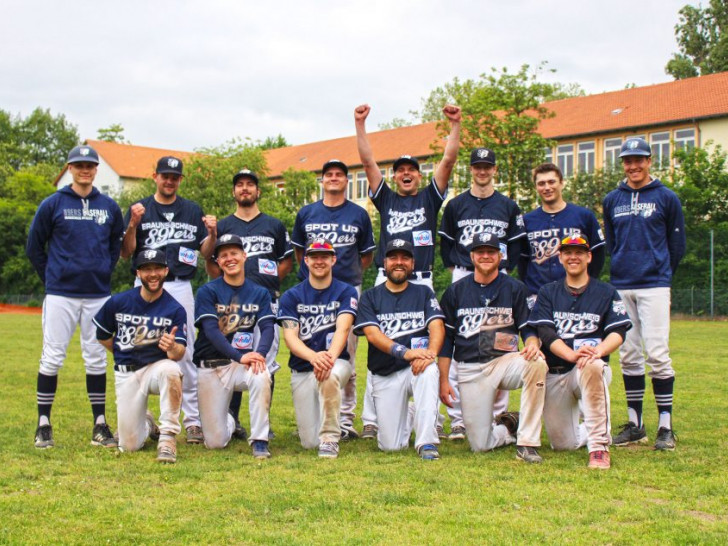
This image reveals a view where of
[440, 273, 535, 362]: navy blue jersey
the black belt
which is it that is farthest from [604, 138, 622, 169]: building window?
the black belt

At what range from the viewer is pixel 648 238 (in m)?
6.63

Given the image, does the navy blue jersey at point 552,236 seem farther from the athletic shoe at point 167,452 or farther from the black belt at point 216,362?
the athletic shoe at point 167,452

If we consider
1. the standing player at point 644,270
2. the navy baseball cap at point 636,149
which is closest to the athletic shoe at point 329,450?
the standing player at point 644,270

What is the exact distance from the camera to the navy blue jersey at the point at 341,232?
7246 millimetres

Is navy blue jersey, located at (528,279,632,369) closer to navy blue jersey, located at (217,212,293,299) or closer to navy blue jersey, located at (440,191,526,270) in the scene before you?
navy blue jersey, located at (440,191,526,270)

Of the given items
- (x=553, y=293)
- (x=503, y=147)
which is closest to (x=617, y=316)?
(x=553, y=293)

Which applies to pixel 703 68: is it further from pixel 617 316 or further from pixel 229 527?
pixel 229 527

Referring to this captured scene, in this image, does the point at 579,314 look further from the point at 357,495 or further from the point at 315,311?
the point at 357,495

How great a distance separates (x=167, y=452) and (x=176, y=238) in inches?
86.2

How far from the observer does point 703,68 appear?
49.2 meters

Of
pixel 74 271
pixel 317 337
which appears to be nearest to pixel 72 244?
pixel 74 271

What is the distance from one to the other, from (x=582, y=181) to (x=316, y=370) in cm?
3029

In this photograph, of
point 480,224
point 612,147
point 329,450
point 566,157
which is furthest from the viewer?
point 566,157

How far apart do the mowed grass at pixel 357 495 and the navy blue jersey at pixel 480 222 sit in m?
1.74
